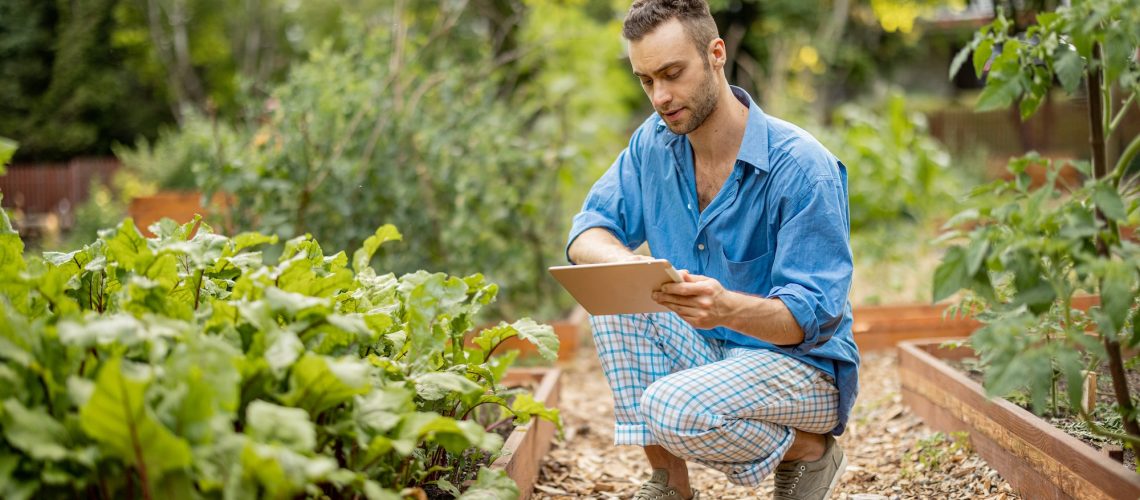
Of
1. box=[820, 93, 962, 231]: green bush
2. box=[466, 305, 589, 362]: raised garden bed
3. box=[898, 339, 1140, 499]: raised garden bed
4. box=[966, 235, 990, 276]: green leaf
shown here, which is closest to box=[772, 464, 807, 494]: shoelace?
box=[898, 339, 1140, 499]: raised garden bed

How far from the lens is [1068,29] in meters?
1.92

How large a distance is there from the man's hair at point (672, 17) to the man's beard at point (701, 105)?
0.26 feet

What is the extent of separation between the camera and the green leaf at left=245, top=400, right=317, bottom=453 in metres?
1.53

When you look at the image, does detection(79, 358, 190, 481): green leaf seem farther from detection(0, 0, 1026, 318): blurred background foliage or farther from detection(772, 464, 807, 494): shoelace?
detection(0, 0, 1026, 318): blurred background foliage

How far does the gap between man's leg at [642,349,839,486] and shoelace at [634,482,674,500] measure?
0.62 feet

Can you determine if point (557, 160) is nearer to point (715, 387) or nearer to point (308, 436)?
point (715, 387)

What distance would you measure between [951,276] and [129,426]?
1.47 metres

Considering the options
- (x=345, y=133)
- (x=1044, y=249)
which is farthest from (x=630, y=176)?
(x=345, y=133)

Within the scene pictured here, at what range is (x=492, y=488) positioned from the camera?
6.88ft

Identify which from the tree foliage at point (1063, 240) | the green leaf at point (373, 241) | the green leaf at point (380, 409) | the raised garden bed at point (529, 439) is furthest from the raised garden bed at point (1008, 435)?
the green leaf at point (373, 241)

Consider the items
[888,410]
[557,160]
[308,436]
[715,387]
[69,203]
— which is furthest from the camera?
[69,203]

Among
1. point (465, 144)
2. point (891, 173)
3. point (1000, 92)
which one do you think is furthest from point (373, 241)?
point (891, 173)

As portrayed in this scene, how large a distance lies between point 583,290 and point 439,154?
9.00ft

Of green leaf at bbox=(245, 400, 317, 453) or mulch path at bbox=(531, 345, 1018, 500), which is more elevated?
green leaf at bbox=(245, 400, 317, 453)
